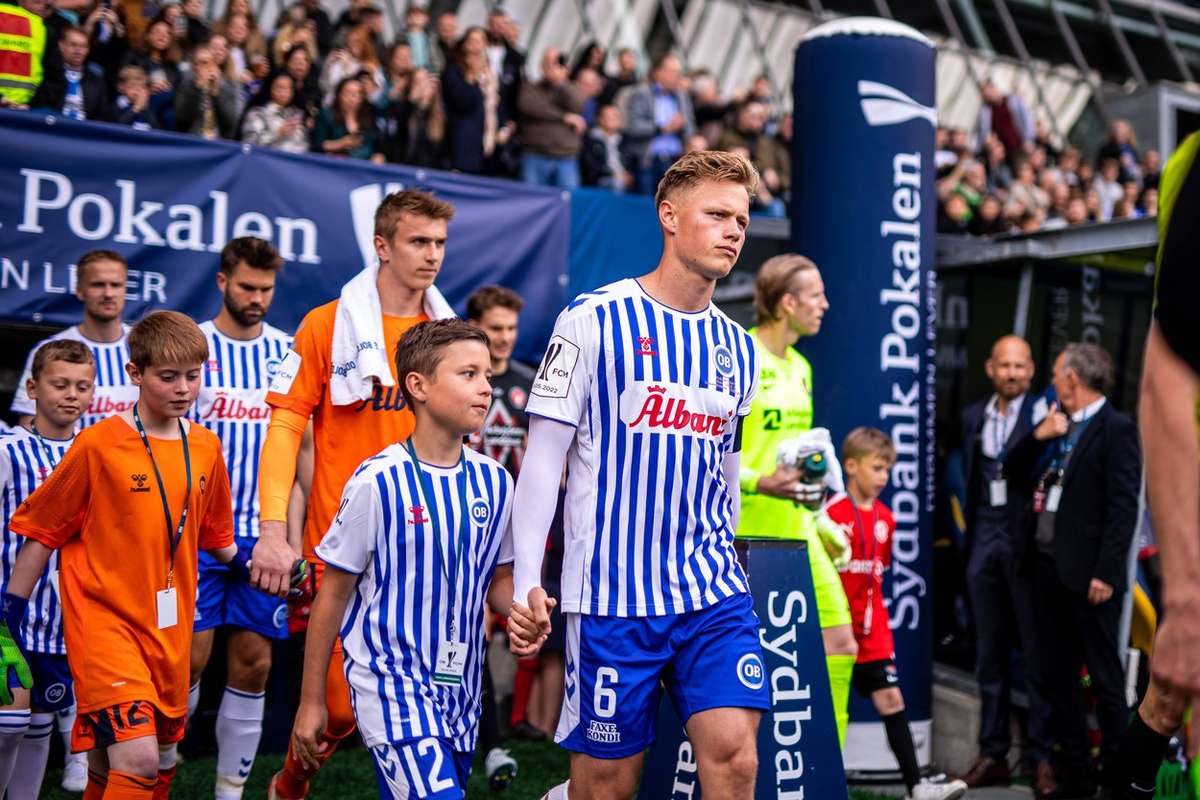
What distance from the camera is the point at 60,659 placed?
15.8ft

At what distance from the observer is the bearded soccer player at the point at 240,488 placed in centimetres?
476

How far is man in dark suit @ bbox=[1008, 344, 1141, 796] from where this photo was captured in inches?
239

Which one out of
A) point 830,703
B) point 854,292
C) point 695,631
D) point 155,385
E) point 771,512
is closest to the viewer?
point 695,631

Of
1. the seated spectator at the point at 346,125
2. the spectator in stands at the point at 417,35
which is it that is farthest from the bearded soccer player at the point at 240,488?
the spectator in stands at the point at 417,35

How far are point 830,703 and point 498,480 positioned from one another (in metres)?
1.64

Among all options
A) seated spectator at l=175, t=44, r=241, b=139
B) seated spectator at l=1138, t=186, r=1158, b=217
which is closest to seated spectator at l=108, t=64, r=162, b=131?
seated spectator at l=175, t=44, r=241, b=139

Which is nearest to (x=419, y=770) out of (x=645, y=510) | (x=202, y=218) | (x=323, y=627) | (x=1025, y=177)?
(x=323, y=627)

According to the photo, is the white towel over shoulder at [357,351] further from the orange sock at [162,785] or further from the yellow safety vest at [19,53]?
the yellow safety vest at [19,53]

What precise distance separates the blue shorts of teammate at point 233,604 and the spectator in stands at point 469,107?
4.72 m

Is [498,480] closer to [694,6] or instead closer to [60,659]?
[60,659]

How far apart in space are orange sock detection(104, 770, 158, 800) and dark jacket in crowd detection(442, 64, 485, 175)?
6097mm

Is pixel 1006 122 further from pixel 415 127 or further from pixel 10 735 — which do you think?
pixel 10 735

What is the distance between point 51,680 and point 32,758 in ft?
0.96

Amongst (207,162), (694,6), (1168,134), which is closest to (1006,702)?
(207,162)
